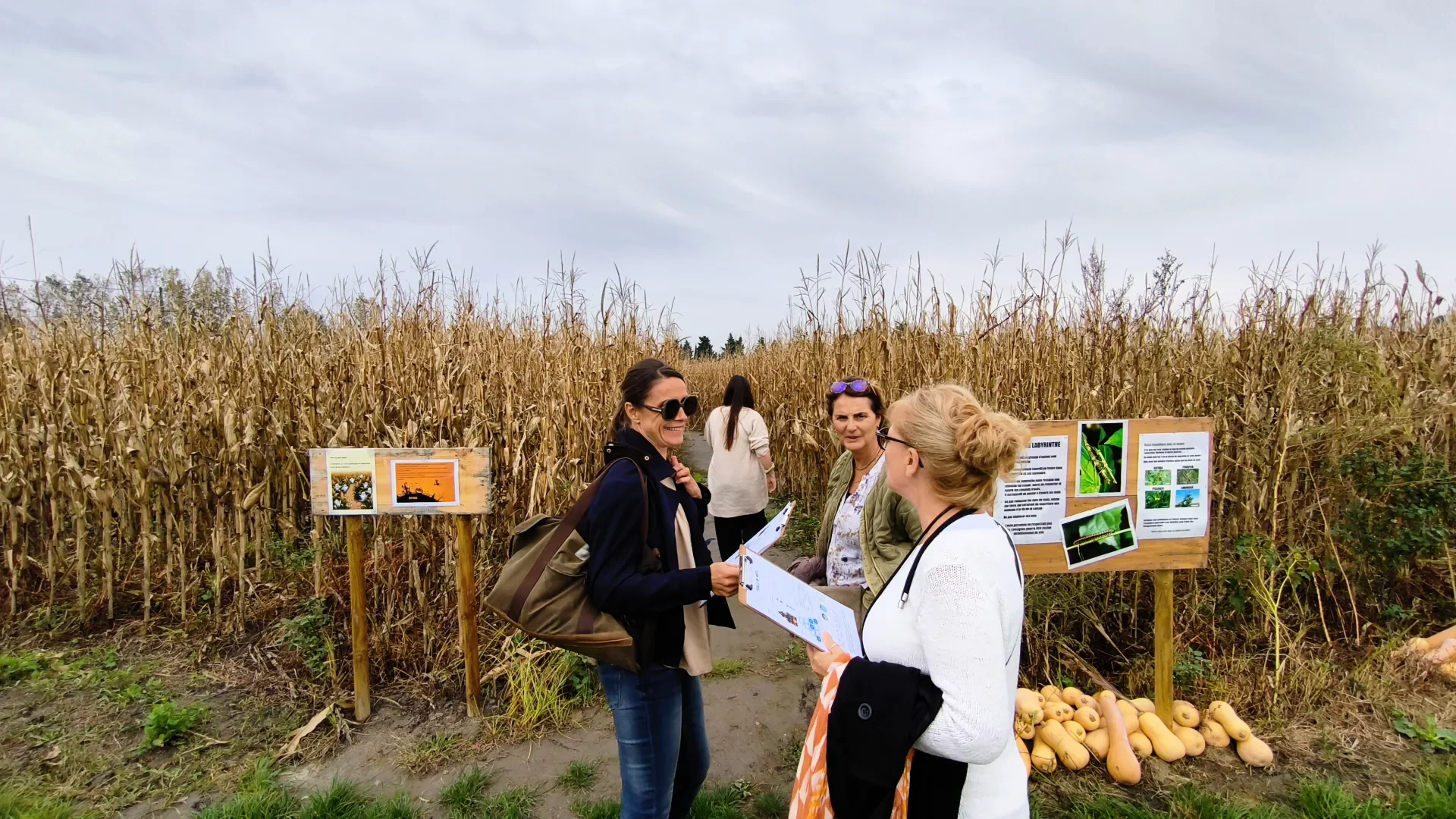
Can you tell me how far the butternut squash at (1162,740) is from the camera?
9.55 ft

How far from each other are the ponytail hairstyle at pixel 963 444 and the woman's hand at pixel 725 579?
2.12 feet

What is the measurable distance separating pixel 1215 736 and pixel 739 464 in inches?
122

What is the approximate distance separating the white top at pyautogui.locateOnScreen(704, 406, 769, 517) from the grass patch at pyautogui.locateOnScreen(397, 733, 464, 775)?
232cm

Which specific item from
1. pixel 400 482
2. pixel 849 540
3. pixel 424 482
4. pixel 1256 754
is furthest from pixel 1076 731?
pixel 400 482

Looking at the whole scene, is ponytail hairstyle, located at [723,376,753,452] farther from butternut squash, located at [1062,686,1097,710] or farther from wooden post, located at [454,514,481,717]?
butternut squash, located at [1062,686,1097,710]

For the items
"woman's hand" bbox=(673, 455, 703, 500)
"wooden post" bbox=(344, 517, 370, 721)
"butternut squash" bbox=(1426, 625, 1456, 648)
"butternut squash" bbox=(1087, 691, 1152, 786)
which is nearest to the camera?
"woman's hand" bbox=(673, 455, 703, 500)

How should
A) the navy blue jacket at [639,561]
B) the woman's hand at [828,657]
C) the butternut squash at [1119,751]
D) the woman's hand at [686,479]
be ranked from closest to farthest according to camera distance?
1. the woman's hand at [828,657]
2. the navy blue jacket at [639,561]
3. the woman's hand at [686,479]
4. the butternut squash at [1119,751]

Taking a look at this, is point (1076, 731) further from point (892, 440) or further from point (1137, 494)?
point (892, 440)

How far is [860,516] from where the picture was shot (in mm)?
2500

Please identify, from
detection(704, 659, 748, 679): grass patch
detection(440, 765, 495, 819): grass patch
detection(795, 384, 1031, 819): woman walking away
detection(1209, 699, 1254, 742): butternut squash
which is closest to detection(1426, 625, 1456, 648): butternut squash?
detection(1209, 699, 1254, 742): butternut squash

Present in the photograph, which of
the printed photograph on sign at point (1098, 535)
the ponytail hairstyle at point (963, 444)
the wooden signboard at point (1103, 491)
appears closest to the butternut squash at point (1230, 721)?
the wooden signboard at point (1103, 491)

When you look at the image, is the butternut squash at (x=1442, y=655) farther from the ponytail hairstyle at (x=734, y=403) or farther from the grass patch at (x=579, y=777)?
the grass patch at (x=579, y=777)

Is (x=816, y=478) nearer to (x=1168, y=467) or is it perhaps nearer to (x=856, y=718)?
(x=1168, y=467)

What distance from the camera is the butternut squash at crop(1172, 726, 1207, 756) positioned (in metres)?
2.97
